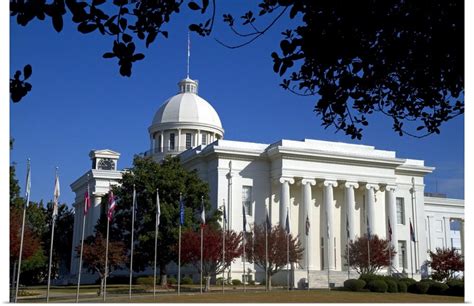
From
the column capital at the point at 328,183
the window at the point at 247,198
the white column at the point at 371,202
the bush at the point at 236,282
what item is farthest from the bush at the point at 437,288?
the window at the point at 247,198

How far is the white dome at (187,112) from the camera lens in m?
47.8

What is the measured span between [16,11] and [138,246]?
28238mm

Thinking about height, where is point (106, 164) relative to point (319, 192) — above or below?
above

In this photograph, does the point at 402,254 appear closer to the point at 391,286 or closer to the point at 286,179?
the point at 286,179

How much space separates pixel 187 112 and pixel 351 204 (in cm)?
1615

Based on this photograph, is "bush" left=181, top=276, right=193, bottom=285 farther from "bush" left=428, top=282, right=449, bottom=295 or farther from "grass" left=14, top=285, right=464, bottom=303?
"bush" left=428, top=282, right=449, bottom=295

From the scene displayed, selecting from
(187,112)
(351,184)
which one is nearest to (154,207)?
(351,184)

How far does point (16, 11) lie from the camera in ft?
14.3

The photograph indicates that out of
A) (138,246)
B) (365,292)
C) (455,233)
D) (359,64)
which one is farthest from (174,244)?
(455,233)

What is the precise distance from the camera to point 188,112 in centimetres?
4806

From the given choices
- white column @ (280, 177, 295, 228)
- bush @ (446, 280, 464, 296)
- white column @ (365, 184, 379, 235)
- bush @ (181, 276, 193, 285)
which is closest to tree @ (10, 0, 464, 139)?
bush @ (446, 280, 464, 296)

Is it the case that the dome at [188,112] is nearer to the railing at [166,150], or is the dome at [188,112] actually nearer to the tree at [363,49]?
the railing at [166,150]

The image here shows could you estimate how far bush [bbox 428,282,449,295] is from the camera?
27344 millimetres

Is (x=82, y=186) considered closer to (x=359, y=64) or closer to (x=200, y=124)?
(x=200, y=124)
